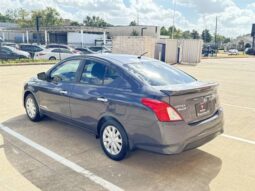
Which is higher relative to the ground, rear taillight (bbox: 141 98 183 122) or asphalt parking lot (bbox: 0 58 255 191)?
rear taillight (bbox: 141 98 183 122)

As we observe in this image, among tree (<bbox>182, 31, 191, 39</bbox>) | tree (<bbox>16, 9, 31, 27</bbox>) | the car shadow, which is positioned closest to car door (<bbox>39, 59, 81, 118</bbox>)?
the car shadow

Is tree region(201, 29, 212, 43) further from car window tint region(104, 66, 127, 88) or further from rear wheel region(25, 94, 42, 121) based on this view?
car window tint region(104, 66, 127, 88)

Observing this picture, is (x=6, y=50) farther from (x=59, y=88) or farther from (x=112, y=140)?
(x=112, y=140)

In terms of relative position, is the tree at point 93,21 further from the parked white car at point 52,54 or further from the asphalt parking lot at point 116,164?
the asphalt parking lot at point 116,164

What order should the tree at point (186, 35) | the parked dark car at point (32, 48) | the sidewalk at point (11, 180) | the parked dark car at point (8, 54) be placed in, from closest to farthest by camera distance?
the sidewalk at point (11, 180), the parked dark car at point (8, 54), the parked dark car at point (32, 48), the tree at point (186, 35)

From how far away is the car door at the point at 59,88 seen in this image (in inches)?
180

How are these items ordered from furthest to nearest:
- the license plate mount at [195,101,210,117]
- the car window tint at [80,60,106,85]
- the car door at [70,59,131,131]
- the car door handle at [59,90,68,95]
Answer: the car door handle at [59,90,68,95]
the car window tint at [80,60,106,85]
the car door at [70,59,131,131]
the license plate mount at [195,101,210,117]

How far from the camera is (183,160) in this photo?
3.95 metres

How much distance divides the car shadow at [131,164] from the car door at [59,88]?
1.68 feet

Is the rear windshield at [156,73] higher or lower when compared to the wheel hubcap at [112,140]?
higher

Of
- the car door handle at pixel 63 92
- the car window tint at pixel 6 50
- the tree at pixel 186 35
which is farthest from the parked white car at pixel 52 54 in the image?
the tree at pixel 186 35

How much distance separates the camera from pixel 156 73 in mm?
4066

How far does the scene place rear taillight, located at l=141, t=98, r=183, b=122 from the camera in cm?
327

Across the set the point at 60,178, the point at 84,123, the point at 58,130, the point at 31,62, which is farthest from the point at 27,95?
the point at 31,62
